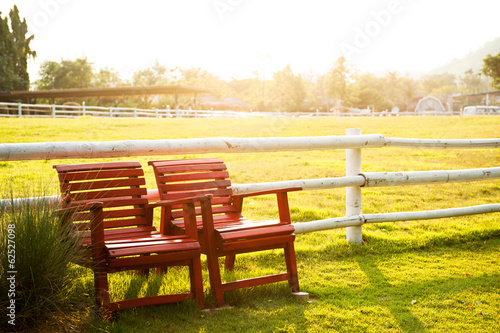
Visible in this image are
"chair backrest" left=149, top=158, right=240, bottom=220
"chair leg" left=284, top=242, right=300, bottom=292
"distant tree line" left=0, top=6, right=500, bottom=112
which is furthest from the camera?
"distant tree line" left=0, top=6, right=500, bottom=112

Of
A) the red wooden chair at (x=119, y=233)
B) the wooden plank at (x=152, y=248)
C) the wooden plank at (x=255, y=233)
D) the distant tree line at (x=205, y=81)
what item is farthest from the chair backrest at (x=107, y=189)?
the distant tree line at (x=205, y=81)

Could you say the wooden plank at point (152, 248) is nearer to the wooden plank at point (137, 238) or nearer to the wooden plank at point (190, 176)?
the wooden plank at point (137, 238)

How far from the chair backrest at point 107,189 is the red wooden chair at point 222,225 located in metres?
0.18

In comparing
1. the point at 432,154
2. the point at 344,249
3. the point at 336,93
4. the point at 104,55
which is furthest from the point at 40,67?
the point at 344,249

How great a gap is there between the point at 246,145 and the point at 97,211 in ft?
5.53

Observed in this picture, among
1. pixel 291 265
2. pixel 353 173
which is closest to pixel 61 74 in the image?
pixel 353 173

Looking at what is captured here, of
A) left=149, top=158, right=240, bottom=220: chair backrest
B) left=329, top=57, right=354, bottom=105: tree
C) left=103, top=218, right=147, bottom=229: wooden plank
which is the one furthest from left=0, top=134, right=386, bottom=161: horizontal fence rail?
left=329, top=57, right=354, bottom=105: tree

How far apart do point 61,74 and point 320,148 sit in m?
46.6

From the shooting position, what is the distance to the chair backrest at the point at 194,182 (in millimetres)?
3891

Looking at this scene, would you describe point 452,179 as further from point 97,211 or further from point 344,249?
point 97,211

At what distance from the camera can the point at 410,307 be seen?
3.73 meters

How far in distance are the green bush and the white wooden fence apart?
2.46 ft

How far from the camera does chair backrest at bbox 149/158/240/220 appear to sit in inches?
153

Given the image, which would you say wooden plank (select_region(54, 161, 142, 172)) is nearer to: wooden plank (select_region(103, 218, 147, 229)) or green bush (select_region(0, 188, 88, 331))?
wooden plank (select_region(103, 218, 147, 229))
